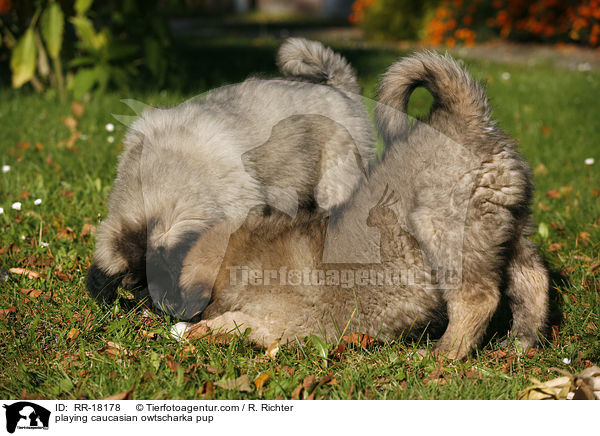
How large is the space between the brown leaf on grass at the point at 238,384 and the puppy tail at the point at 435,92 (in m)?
1.18

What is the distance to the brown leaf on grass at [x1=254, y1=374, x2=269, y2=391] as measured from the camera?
2.15 m

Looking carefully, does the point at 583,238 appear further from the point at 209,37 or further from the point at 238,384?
the point at 209,37

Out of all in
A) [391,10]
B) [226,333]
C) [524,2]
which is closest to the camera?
[226,333]

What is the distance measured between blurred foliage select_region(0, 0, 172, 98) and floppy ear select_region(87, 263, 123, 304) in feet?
11.0

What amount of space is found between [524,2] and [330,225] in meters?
11.0

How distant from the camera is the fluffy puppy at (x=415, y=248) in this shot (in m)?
2.27

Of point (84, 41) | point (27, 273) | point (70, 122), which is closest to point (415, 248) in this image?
point (27, 273)

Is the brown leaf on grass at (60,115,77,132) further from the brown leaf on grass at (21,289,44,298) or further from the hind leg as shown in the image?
the hind leg

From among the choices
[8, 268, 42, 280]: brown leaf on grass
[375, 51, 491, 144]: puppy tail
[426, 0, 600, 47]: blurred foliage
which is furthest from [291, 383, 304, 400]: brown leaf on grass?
[426, 0, 600, 47]: blurred foliage

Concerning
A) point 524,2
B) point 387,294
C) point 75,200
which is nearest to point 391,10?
point 524,2

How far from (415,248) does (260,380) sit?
81 cm
